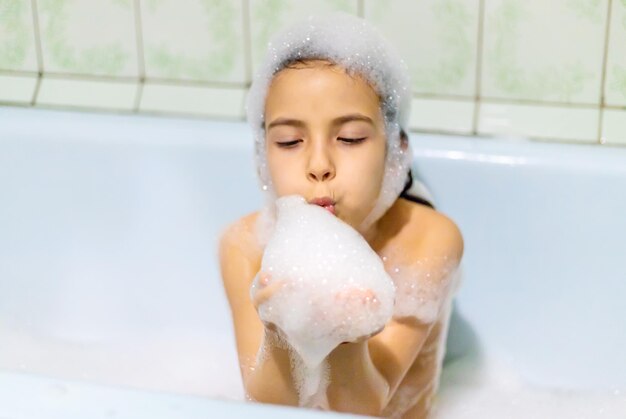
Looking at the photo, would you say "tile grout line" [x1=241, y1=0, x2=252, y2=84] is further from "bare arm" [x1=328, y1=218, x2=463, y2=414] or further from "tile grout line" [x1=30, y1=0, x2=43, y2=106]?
"bare arm" [x1=328, y1=218, x2=463, y2=414]

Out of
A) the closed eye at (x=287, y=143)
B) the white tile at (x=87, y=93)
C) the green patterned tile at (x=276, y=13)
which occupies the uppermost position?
the green patterned tile at (x=276, y=13)

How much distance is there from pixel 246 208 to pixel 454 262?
457 mm

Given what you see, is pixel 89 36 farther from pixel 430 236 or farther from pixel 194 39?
pixel 430 236

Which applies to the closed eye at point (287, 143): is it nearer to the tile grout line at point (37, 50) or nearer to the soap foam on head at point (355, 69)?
the soap foam on head at point (355, 69)

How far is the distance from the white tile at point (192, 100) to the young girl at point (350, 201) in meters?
0.35

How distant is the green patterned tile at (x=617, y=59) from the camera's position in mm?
1515

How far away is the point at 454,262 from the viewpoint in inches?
51.5

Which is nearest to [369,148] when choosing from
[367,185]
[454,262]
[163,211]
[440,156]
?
[367,185]

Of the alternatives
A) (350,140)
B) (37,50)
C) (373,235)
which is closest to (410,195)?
(373,235)

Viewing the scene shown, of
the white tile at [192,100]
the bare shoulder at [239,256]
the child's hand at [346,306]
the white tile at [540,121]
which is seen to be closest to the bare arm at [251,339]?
the bare shoulder at [239,256]

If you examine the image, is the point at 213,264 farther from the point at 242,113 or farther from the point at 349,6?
the point at 349,6

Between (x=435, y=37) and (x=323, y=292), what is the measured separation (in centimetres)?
72

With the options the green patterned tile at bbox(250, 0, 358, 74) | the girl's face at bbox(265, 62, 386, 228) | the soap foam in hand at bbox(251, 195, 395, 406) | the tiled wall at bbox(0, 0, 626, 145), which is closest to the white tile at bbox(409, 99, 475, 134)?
the tiled wall at bbox(0, 0, 626, 145)

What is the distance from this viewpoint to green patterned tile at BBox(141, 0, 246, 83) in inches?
65.2
